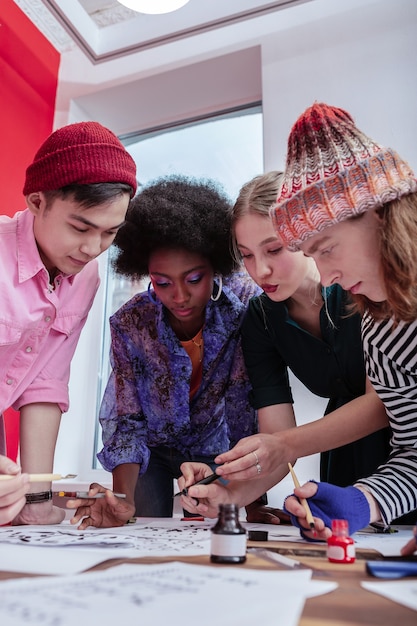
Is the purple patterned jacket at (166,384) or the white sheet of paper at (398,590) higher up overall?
the purple patterned jacket at (166,384)

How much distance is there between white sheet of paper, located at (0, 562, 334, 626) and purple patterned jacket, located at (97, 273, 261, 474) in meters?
1.02

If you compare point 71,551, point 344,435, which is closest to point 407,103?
point 344,435

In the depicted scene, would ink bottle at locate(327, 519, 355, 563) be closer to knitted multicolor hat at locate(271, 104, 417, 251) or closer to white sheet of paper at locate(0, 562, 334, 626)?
white sheet of paper at locate(0, 562, 334, 626)

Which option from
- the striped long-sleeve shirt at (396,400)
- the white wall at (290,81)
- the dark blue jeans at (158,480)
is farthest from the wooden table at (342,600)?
the white wall at (290,81)

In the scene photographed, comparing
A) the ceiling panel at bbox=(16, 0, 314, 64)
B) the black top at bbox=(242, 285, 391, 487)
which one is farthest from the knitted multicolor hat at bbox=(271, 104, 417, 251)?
the ceiling panel at bbox=(16, 0, 314, 64)

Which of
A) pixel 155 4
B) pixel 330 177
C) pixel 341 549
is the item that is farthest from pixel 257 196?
pixel 155 4

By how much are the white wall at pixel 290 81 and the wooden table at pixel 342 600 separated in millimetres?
1508

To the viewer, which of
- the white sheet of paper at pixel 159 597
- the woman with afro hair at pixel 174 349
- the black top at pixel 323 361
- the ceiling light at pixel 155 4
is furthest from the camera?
the ceiling light at pixel 155 4

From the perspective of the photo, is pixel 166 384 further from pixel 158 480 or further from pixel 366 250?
pixel 366 250

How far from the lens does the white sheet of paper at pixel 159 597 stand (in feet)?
1.36

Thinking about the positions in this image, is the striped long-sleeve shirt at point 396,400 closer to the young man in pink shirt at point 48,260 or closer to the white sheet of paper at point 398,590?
the white sheet of paper at point 398,590

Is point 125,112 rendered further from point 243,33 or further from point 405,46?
point 405,46

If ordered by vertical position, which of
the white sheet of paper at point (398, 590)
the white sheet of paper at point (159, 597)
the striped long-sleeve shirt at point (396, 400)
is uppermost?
the striped long-sleeve shirt at point (396, 400)

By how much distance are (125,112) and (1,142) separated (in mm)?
806
